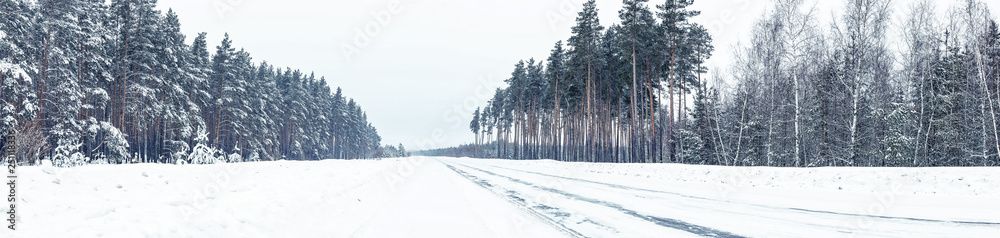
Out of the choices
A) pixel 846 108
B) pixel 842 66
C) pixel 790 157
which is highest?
pixel 842 66

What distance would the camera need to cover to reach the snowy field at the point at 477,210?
15.8 ft

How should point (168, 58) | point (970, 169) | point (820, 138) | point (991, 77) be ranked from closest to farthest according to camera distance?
point (970, 169) → point (991, 77) → point (820, 138) → point (168, 58)

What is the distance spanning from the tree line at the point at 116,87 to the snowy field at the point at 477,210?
6.56m

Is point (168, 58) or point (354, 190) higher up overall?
point (168, 58)

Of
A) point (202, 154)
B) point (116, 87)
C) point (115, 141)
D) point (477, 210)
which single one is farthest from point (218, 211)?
point (116, 87)

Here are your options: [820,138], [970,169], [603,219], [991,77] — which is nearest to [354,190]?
[603,219]

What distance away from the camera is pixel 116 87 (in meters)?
28.8

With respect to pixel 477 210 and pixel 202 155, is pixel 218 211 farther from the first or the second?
pixel 202 155

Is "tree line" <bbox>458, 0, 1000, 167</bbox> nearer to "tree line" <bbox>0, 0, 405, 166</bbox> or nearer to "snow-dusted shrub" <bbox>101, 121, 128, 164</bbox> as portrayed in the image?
"tree line" <bbox>0, 0, 405, 166</bbox>

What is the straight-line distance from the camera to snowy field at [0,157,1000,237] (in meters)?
4.83

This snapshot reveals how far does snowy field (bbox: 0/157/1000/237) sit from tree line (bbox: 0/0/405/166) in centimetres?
656

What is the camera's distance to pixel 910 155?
75.3 ft

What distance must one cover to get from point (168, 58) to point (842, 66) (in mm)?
43152

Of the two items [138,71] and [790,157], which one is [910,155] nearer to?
[790,157]
